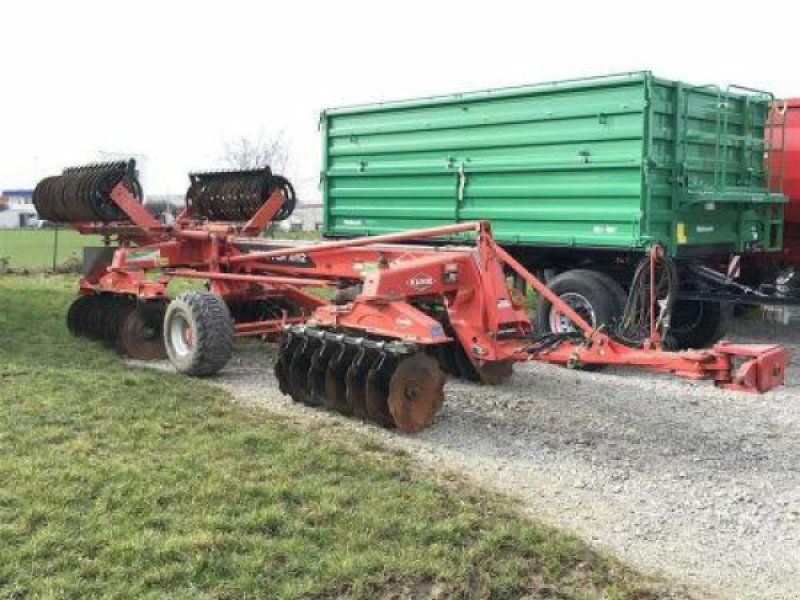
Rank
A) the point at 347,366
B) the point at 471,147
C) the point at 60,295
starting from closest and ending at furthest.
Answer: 1. the point at 347,366
2. the point at 471,147
3. the point at 60,295

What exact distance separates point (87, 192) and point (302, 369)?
4155mm

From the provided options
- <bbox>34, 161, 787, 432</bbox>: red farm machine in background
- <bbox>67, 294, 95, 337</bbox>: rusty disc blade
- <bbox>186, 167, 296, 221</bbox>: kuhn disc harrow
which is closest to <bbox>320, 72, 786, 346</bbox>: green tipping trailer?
<bbox>34, 161, 787, 432</bbox>: red farm machine in background

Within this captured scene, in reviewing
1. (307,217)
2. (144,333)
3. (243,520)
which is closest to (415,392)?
(243,520)

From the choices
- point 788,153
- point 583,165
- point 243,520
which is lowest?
point 243,520

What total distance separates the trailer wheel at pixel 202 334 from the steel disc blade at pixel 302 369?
1.30 meters

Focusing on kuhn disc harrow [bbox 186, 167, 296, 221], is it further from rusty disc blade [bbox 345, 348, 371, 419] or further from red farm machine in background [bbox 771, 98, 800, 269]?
red farm machine in background [bbox 771, 98, 800, 269]

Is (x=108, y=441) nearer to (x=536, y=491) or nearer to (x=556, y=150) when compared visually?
(x=536, y=491)

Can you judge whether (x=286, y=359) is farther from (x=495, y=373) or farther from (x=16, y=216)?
(x=16, y=216)

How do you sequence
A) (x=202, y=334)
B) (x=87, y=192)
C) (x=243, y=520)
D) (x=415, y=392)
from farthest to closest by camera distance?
(x=87, y=192), (x=202, y=334), (x=415, y=392), (x=243, y=520)

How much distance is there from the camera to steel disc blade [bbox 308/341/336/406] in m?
6.55

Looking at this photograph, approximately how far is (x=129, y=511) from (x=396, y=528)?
1.24m

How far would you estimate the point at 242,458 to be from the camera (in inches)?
208

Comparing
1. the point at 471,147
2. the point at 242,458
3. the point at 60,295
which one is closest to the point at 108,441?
the point at 242,458

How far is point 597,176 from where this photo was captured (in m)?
8.89
